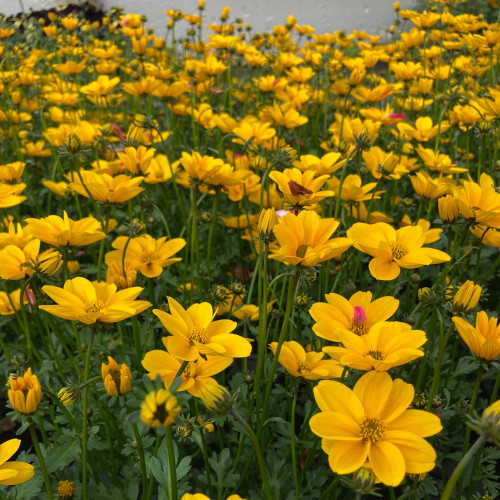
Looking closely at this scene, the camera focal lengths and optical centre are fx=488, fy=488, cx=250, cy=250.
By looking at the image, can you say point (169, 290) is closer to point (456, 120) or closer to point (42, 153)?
point (42, 153)

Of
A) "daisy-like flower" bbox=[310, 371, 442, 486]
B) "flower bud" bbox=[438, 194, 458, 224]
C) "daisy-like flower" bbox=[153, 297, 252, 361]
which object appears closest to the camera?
"daisy-like flower" bbox=[310, 371, 442, 486]

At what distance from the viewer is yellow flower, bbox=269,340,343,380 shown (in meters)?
0.94

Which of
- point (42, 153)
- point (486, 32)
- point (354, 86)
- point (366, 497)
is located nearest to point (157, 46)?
point (42, 153)

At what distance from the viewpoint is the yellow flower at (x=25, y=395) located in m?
0.72

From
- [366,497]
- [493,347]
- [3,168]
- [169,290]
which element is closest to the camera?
[493,347]

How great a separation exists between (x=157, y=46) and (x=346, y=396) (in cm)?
325

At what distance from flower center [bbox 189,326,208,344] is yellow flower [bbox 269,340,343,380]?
195 mm

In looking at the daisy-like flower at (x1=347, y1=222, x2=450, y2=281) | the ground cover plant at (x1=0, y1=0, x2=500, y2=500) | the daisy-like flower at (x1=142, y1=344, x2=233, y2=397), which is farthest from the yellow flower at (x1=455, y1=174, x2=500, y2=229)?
the daisy-like flower at (x1=142, y1=344, x2=233, y2=397)

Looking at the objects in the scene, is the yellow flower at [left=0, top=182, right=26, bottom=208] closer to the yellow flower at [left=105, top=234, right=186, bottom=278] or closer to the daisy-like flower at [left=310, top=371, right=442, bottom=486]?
the yellow flower at [left=105, top=234, right=186, bottom=278]

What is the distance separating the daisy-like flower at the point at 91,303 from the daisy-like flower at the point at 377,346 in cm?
33

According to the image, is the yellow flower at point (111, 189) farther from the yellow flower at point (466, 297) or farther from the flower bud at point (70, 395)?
the yellow flower at point (466, 297)

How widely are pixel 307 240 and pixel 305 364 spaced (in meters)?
0.28

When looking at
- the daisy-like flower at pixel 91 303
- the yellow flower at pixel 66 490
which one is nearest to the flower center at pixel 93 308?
the daisy-like flower at pixel 91 303

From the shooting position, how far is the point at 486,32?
226cm
